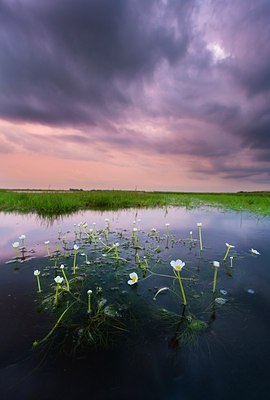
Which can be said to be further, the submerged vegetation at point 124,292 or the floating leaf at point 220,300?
the floating leaf at point 220,300

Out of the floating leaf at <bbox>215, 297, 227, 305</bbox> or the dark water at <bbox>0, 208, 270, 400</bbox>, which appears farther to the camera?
the floating leaf at <bbox>215, 297, 227, 305</bbox>

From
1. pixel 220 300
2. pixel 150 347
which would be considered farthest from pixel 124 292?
pixel 220 300

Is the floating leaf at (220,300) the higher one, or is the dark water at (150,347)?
the floating leaf at (220,300)

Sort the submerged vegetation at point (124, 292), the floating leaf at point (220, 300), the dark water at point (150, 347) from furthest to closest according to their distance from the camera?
the floating leaf at point (220, 300) → the submerged vegetation at point (124, 292) → the dark water at point (150, 347)

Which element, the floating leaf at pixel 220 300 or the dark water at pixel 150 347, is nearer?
the dark water at pixel 150 347

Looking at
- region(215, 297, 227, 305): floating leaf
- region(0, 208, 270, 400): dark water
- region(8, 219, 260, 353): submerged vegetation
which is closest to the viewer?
region(0, 208, 270, 400): dark water

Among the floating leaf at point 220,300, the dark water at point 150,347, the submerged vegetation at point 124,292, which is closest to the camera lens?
the dark water at point 150,347

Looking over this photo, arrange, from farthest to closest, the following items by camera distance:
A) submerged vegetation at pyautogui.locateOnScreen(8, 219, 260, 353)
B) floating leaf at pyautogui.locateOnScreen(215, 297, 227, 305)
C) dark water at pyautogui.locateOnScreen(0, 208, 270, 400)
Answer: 1. floating leaf at pyautogui.locateOnScreen(215, 297, 227, 305)
2. submerged vegetation at pyautogui.locateOnScreen(8, 219, 260, 353)
3. dark water at pyautogui.locateOnScreen(0, 208, 270, 400)

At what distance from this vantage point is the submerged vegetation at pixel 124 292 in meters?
2.54

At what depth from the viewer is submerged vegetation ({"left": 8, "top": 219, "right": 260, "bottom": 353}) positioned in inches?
99.9

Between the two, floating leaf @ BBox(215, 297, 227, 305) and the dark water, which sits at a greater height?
floating leaf @ BBox(215, 297, 227, 305)

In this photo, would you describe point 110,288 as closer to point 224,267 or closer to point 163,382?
point 163,382

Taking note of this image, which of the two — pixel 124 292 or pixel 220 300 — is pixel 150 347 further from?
pixel 220 300

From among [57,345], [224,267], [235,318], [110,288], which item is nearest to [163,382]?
[57,345]
